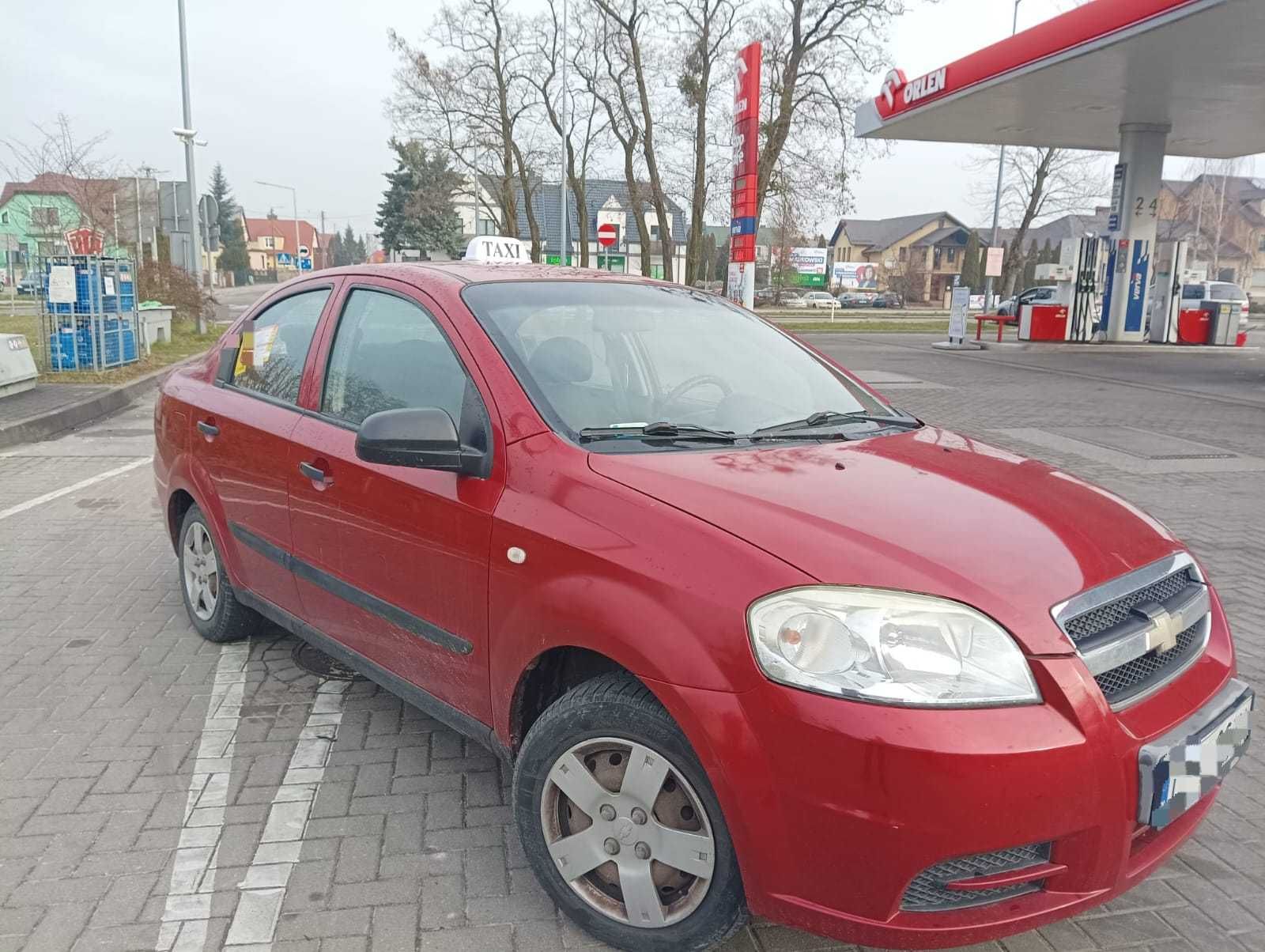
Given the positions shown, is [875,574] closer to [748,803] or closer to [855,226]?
[748,803]

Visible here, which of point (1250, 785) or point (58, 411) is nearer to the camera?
point (1250, 785)

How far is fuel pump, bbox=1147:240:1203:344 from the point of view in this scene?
24.2m

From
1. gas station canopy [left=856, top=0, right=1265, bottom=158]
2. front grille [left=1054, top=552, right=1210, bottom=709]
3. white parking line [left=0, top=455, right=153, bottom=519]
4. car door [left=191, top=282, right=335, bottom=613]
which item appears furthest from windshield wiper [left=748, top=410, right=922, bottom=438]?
gas station canopy [left=856, top=0, right=1265, bottom=158]

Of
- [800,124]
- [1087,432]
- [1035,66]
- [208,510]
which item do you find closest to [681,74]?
[800,124]

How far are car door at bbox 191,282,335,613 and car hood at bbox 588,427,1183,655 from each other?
160 cm

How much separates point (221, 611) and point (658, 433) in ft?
8.15

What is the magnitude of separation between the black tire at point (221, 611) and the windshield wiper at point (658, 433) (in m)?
2.18

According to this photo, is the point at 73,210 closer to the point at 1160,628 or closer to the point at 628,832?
the point at 628,832

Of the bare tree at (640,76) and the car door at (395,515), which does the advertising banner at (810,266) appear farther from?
the car door at (395,515)

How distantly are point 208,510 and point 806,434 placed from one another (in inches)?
101

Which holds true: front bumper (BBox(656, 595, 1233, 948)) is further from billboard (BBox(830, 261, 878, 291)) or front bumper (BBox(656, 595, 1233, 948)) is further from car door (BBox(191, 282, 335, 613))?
billboard (BBox(830, 261, 878, 291))

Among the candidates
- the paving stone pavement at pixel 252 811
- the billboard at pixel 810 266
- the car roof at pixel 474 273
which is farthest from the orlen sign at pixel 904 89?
the billboard at pixel 810 266

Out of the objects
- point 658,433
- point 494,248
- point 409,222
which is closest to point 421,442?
point 658,433

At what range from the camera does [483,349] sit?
9.54ft
